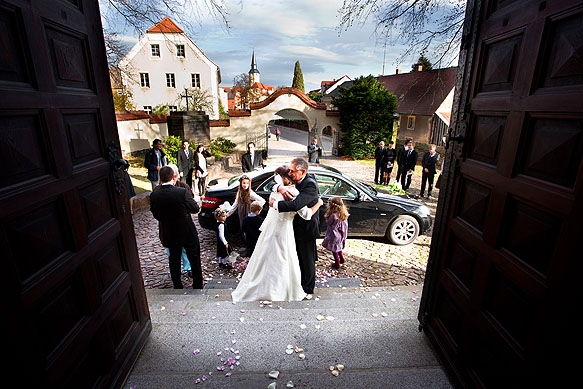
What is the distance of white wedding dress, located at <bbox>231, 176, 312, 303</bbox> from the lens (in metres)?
3.64

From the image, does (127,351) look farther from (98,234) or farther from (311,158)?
(311,158)

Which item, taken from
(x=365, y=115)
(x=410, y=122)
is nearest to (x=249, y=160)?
(x=365, y=115)

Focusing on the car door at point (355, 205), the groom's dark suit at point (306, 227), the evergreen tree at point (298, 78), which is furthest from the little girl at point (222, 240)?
the evergreen tree at point (298, 78)

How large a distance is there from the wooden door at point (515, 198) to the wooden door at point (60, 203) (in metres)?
2.48

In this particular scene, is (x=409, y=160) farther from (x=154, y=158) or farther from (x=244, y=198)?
(x=154, y=158)

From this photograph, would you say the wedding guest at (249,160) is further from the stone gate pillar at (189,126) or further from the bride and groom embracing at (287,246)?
the bride and groom embracing at (287,246)

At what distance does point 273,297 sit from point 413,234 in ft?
12.6

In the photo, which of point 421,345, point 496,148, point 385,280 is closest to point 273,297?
point 421,345

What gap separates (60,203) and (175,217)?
2.26m

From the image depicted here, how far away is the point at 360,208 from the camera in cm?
598

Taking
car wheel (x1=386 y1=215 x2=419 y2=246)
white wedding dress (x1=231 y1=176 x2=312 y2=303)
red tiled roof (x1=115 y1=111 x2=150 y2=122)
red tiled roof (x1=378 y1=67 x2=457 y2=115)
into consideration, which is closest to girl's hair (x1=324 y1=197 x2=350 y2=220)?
white wedding dress (x1=231 y1=176 x2=312 y2=303)

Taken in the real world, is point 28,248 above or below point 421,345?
above

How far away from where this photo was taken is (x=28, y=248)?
1365mm

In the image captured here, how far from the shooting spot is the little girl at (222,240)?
4.84 m
